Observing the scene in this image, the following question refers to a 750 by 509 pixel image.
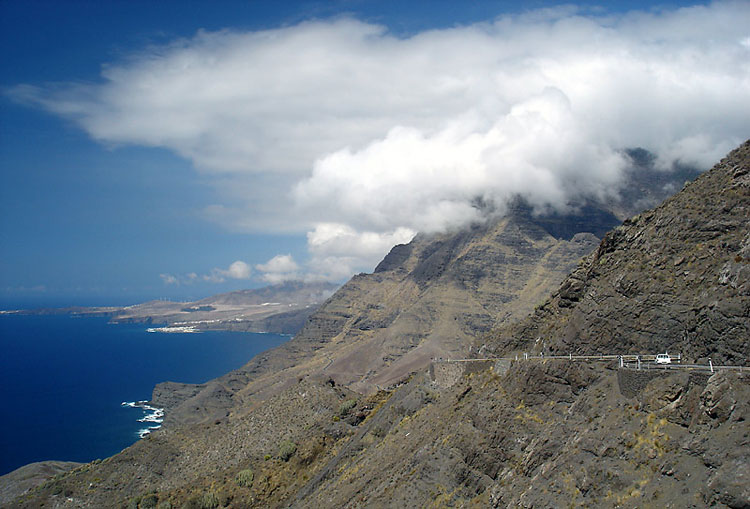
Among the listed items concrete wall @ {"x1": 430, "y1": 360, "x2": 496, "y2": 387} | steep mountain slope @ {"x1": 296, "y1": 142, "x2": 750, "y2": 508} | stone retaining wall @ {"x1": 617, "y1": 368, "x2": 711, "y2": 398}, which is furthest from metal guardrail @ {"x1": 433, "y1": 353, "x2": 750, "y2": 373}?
concrete wall @ {"x1": 430, "y1": 360, "x2": 496, "y2": 387}

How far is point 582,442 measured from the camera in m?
27.5

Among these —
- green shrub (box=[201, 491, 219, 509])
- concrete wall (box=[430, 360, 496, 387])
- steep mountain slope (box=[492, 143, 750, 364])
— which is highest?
steep mountain slope (box=[492, 143, 750, 364])

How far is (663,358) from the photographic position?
2923 cm

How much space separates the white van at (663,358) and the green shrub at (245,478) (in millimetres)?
46155

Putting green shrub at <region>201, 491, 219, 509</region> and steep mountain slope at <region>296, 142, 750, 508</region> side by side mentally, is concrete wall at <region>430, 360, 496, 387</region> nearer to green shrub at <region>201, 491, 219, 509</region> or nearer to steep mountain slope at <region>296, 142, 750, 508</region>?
steep mountain slope at <region>296, 142, 750, 508</region>

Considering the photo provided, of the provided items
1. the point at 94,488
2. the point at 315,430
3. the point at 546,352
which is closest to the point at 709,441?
the point at 546,352

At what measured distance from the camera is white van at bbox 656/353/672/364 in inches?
1113

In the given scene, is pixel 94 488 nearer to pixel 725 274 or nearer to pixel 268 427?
pixel 268 427

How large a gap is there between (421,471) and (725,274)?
22.1 m

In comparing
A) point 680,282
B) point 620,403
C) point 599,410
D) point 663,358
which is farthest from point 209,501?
point 680,282

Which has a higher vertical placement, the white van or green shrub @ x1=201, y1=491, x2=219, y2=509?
the white van

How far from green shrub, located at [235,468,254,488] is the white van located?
46.2m

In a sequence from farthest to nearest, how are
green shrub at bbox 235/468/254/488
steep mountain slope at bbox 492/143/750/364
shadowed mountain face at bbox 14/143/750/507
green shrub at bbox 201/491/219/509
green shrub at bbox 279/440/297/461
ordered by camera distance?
1. green shrub at bbox 279/440/297/461
2. green shrub at bbox 235/468/254/488
3. green shrub at bbox 201/491/219/509
4. steep mountain slope at bbox 492/143/750/364
5. shadowed mountain face at bbox 14/143/750/507

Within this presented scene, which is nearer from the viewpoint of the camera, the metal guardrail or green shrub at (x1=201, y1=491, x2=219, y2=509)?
the metal guardrail
